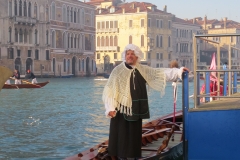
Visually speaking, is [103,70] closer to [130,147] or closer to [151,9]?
[151,9]

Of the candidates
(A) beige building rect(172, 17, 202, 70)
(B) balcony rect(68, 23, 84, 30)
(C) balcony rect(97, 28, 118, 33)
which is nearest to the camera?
(B) balcony rect(68, 23, 84, 30)

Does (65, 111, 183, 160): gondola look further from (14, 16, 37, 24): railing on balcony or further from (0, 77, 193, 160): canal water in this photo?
(14, 16, 37, 24): railing on balcony

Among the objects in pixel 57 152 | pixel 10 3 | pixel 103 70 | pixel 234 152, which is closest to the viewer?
pixel 234 152

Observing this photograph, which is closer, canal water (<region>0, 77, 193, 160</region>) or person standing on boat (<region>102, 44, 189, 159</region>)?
person standing on boat (<region>102, 44, 189, 159</region>)

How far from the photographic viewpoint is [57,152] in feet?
20.8

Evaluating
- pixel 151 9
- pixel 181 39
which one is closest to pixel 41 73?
pixel 151 9

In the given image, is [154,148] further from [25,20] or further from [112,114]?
[25,20]

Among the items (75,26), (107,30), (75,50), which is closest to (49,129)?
(75,50)

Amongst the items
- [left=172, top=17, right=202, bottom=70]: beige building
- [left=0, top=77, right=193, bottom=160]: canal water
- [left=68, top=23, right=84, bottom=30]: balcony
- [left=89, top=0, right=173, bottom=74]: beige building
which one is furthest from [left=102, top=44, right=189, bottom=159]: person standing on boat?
[left=172, top=17, right=202, bottom=70]: beige building

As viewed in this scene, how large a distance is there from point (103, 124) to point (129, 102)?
572cm

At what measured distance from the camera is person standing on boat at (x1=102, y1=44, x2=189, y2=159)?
3.55 metres

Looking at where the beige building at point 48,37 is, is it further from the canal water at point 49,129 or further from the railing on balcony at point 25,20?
the canal water at point 49,129

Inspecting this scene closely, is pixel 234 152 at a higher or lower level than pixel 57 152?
higher

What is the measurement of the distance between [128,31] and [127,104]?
153ft
